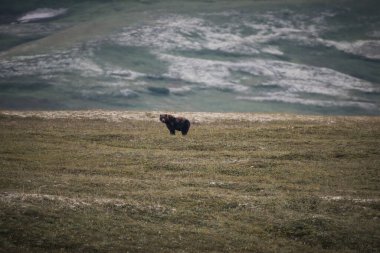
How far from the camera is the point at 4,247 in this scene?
1080 inches

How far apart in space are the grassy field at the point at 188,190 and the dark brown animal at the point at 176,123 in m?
0.79

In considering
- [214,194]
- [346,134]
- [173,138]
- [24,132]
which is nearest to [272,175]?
[214,194]

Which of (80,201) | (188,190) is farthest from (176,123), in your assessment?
(80,201)

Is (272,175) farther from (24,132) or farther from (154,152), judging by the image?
(24,132)

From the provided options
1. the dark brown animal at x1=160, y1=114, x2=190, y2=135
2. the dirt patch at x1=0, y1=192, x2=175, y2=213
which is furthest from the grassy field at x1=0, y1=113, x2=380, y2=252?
the dark brown animal at x1=160, y1=114, x2=190, y2=135

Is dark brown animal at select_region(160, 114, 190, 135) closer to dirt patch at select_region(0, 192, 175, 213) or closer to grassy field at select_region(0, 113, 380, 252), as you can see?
grassy field at select_region(0, 113, 380, 252)

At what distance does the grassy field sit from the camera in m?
29.9

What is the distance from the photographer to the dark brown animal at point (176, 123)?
5622 centimetres

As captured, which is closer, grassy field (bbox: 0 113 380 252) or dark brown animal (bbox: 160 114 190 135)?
grassy field (bbox: 0 113 380 252)

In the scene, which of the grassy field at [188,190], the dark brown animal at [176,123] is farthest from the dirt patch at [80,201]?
the dark brown animal at [176,123]

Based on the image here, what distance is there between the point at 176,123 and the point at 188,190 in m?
19.5

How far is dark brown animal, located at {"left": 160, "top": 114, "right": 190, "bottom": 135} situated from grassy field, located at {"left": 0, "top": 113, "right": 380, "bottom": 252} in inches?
31.0

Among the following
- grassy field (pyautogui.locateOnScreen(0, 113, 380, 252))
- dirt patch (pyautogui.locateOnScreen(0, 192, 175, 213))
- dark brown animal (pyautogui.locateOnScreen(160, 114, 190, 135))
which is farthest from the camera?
dark brown animal (pyautogui.locateOnScreen(160, 114, 190, 135))

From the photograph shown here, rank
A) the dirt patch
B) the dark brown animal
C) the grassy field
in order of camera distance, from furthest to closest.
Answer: the dark brown animal
the dirt patch
the grassy field
